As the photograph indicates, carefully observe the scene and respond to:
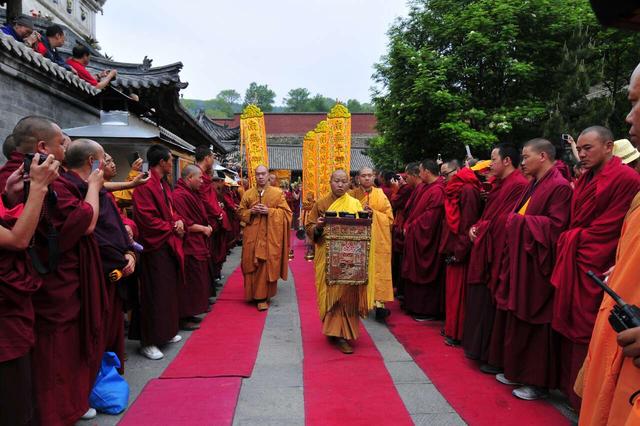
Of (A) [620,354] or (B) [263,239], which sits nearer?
(A) [620,354]

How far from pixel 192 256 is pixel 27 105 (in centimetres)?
260

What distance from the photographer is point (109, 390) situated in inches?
125

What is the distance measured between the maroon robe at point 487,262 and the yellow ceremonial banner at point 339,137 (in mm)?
2539

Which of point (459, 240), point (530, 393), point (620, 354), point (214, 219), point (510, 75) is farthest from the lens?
point (510, 75)

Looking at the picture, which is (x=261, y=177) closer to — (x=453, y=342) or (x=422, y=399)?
(x=453, y=342)

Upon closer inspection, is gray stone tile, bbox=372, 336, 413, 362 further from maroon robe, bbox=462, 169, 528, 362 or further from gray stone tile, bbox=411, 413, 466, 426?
gray stone tile, bbox=411, 413, 466, 426

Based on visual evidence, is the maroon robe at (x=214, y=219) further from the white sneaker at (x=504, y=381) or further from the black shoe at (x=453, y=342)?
the white sneaker at (x=504, y=381)

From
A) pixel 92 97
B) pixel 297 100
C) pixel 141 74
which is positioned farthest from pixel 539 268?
pixel 297 100

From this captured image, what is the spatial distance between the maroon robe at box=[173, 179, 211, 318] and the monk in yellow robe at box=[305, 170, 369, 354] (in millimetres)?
1483

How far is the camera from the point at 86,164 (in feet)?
10.1

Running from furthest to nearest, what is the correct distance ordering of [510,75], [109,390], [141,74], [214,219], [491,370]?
1. [510,75]
2. [141,74]
3. [214,219]
4. [491,370]
5. [109,390]

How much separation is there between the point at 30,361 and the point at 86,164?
4.11 ft

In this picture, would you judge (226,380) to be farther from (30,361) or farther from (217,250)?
(217,250)

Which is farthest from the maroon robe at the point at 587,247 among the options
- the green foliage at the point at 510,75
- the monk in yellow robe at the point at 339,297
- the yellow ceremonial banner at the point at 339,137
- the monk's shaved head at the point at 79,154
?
the green foliage at the point at 510,75
